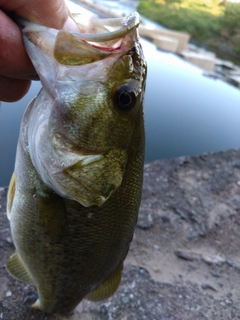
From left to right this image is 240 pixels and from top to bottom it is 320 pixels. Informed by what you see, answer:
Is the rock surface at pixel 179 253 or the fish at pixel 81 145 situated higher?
the fish at pixel 81 145

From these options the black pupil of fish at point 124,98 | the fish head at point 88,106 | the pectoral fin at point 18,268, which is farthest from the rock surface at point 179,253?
the black pupil of fish at point 124,98

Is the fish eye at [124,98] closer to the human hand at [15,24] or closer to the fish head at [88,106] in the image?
the fish head at [88,106]

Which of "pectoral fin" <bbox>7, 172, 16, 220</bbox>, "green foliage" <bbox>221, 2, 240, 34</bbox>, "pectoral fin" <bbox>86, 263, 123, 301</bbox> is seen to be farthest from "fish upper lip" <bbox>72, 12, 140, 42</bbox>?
"green foliage" <bbox>221, 2, 240, 34</bbox>

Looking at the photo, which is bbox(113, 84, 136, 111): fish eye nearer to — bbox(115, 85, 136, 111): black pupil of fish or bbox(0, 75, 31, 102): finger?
bbox(115, 85, 136, 111): black pupil of fish

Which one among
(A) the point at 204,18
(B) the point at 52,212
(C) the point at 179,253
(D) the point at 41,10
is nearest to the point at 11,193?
(B) the point at 52,212

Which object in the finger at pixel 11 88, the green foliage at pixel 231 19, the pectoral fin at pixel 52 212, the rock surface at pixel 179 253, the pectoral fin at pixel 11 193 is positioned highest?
the finger at pixel 11 88

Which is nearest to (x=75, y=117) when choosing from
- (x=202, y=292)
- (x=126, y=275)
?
(x=126, y=275)

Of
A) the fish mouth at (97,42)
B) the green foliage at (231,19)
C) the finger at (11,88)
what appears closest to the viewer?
the fish mouth at (97,42)

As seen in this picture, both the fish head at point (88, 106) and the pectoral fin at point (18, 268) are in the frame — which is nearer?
the fish head at point (88, 106)

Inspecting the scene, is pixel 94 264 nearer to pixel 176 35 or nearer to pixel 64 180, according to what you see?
pixel 64 180
